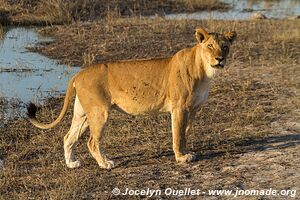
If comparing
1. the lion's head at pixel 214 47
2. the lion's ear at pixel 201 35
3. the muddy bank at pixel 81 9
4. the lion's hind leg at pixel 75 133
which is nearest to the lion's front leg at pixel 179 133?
the lion's head at pixel 214 47

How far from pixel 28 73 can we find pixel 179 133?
6.26m

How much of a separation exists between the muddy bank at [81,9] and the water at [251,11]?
0.82m

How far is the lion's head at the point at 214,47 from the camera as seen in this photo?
6172mm

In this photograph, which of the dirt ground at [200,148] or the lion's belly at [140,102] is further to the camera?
the lion's belly at [140,102]

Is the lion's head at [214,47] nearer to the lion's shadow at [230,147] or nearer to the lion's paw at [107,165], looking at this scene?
the lion's shadow at [230,147]

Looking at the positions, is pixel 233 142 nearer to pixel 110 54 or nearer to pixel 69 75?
pixel 69 75

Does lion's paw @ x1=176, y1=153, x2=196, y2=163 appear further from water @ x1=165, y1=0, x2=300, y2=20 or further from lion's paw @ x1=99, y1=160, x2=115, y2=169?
water @ x1=165, y1=0, x2=300, y2=20

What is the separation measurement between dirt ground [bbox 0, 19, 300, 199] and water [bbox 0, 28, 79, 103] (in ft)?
2.94

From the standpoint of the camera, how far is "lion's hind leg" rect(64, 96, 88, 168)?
6520 millimetres

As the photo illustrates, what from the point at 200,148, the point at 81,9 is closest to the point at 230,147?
the point at 200,148

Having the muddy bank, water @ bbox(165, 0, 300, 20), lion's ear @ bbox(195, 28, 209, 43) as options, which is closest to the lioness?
lion's ear @ bbox(195, 28, 209, 43)

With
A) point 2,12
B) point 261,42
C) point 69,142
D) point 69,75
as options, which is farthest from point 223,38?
point 2,12

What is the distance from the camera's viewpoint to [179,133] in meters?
6.39

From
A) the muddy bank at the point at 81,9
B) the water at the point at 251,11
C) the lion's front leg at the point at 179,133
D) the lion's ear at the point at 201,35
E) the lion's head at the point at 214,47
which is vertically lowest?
the water at the point at 251,11
